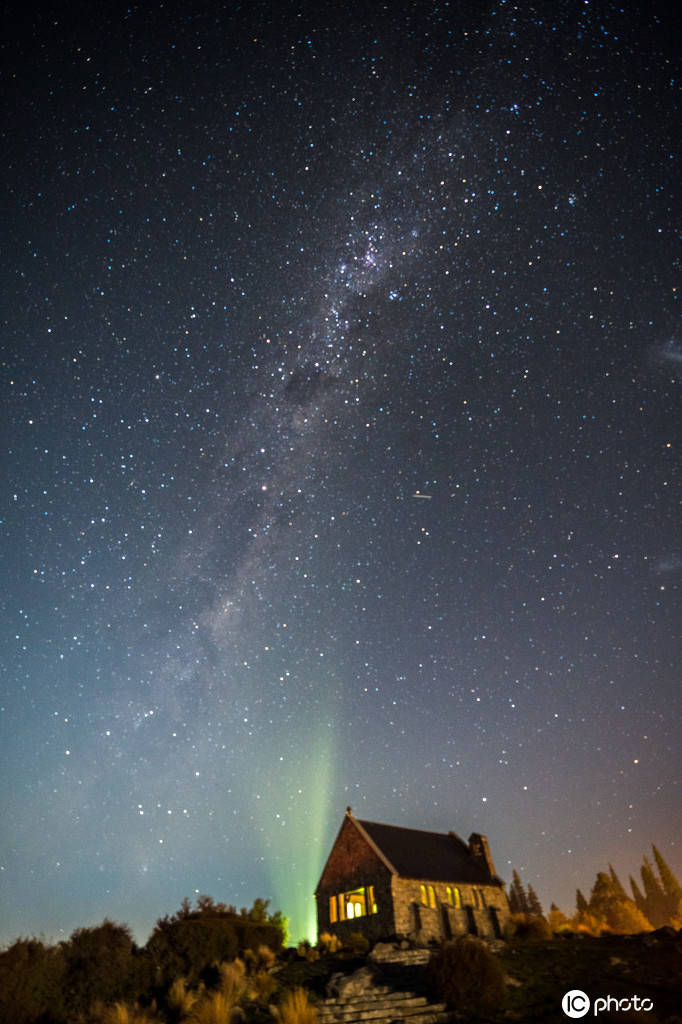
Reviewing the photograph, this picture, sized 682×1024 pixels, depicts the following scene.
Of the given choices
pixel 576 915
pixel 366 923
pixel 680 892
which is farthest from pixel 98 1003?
pixel 680 892

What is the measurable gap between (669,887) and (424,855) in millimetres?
91732

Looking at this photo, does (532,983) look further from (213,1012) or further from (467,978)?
(213,1012)

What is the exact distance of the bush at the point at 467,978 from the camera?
15695mm

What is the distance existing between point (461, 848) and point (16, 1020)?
36109 mm

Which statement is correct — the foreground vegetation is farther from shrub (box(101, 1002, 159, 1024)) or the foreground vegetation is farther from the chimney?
the chimney

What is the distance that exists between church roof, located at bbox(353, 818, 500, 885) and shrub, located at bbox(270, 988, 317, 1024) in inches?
792

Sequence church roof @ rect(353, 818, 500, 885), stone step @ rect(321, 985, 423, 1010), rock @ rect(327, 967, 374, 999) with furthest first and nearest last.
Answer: church roof @ rect(353, 818, 500, 885)
rock @ rect(327, 967, 374, 999)
stone step @ rect(321, 985, 423, 1010)

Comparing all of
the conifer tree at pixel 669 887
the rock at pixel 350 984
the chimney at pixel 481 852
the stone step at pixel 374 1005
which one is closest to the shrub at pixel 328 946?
the rock at pixel 350 984

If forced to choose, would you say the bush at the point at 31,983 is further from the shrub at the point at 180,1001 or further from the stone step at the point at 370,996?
the stone step at the point at 370,996

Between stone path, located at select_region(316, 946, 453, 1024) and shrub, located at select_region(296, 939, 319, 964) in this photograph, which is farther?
shrub, located at select_region(296, 939, 319, 964)

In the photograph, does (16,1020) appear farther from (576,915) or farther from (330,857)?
(576,915)

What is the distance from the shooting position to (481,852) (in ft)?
→ 139

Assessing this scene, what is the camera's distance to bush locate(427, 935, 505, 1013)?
51.5ft

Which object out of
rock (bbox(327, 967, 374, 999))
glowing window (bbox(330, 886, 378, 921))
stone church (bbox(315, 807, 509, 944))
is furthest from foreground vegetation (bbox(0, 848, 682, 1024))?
glowing window (bbox(330, 886, 378, 921))
